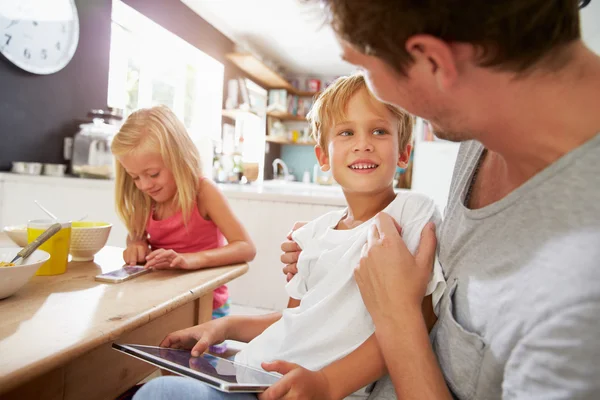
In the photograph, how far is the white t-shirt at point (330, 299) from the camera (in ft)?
2.50

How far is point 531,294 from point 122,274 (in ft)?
2.95

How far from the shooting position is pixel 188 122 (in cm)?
438

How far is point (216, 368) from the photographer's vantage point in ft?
2.35

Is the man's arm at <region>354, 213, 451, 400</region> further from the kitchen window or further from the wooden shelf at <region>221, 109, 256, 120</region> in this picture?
the wooden shelf at <region>221, 109, 256, 120</region>

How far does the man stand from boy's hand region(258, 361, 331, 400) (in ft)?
0.44

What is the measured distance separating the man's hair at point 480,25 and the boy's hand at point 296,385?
0.52 metres

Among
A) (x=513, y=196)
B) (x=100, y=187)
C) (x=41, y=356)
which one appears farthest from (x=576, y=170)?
(x=100, y=187)

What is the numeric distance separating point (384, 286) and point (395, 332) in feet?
0.25

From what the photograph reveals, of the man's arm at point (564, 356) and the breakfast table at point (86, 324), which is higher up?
the man's arm at point (564, 356)

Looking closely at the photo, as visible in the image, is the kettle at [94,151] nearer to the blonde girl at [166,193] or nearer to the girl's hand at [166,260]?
the blonde girl at [166,193]

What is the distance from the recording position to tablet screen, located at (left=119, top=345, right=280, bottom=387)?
655 mm

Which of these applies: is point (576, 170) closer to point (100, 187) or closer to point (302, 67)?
point (100, 187)

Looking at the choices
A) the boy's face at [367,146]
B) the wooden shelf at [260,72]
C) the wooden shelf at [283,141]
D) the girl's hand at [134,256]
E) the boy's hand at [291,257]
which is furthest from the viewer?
the wooden shelf at [283,141]

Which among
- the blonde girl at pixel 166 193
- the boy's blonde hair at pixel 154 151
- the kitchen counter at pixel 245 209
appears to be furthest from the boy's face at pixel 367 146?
the kitchen counter at pixel 245 209
